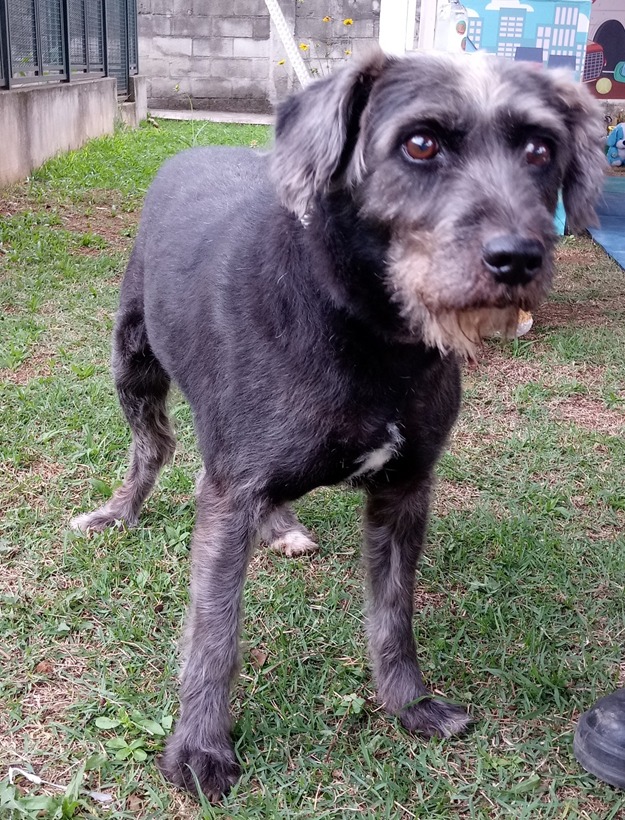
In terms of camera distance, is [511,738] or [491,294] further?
[511,738]

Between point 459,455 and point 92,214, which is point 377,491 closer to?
point 459,455

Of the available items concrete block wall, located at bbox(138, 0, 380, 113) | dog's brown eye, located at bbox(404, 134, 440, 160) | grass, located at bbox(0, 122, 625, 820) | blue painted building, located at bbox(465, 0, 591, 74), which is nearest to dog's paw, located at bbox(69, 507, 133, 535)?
grass, located at bbox(0, 122, 625, 820)

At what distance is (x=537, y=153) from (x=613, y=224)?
22.5 feet

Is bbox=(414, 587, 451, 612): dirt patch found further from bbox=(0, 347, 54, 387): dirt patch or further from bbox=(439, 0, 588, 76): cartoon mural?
bbox=(439, 0, 588, 76): cartoon mural

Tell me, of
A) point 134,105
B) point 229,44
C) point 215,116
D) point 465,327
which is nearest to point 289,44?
point 465,327

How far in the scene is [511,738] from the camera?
246cm

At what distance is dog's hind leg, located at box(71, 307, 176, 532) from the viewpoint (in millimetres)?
3379

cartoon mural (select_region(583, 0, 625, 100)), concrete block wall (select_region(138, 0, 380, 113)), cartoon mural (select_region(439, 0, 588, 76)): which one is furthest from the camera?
concrete block wall (select_region(138, 0, 380, 113))

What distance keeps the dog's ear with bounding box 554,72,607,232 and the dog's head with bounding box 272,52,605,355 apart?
137mm

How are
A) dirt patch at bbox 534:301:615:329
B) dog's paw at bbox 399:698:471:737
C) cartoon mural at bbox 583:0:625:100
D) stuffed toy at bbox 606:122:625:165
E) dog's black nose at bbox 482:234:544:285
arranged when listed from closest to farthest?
dog's black nose at bbox 482:234:544:285, dog's paw at bbox 399:698:471:737, dirt patch at bbox 534:301:615:329, stuffed toy at bbox 606:122:625:165, cartoon mural at bbox 583:0:625:100

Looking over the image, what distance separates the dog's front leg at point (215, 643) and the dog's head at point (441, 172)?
77 cm

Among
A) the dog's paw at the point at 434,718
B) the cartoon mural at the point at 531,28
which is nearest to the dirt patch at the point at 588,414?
the dog's paw at the point at 434,718

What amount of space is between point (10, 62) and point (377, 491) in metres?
7.67

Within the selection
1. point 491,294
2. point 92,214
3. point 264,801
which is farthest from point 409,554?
point 92,214
